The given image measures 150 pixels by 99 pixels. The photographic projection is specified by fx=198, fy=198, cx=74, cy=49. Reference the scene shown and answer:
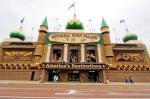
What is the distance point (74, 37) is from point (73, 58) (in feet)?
16.2

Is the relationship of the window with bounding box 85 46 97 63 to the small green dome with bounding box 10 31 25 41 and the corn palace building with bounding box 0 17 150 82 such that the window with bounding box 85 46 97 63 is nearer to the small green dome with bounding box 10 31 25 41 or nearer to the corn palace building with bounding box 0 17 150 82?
the corn palace building with bounding box 0 17 150 82

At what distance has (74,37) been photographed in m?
45.4

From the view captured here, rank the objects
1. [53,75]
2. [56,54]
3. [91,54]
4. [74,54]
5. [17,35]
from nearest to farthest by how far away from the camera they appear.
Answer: [53,75]
[91,54]
[56,54]
[74,54]
[17,35]

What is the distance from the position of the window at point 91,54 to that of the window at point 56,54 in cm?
596

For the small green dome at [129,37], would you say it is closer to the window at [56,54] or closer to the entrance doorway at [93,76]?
the entrance doorway at [93,76]

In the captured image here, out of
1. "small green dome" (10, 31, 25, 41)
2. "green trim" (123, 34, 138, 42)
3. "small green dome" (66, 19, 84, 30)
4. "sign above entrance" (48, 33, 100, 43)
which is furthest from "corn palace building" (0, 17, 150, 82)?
"green trim" (123, 34, 138, 42)

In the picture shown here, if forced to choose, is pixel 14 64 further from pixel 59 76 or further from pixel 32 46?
pixel 59 76

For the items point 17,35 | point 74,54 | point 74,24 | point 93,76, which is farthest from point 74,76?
point 17,35

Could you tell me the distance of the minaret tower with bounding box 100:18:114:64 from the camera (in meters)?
43.0

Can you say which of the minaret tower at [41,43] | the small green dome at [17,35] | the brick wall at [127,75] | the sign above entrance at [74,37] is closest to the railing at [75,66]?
the brick wall at [127,75]

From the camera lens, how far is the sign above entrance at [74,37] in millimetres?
44781

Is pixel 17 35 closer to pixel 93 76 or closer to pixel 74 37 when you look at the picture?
pixel 74 37

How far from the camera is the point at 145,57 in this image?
4494 centimetres

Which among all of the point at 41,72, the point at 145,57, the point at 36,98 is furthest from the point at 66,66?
the point at 36,98
